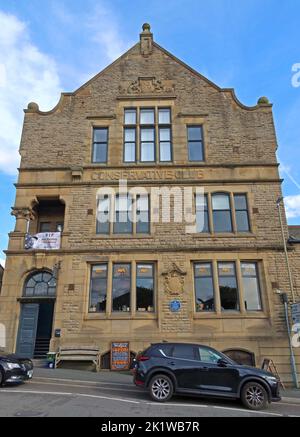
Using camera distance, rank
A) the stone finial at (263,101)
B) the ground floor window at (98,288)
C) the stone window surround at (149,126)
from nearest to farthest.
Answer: the ground floor window at (98,288), the stone window surround at (149,126), the stone finial at (263,101)

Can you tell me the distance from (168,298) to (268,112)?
42.1 ft

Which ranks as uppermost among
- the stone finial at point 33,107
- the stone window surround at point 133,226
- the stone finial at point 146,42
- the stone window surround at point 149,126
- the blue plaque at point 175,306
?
the stone finial at point 146,42

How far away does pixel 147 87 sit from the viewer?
2045 centimetres

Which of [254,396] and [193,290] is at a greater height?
[193,290]

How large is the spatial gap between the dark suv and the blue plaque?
5.97m

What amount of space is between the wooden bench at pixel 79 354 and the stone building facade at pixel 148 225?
1.39 ft

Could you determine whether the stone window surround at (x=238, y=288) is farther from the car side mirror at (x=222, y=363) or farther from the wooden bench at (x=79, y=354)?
the car side mirror at (x=222, y=363)

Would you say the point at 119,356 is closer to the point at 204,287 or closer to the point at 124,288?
the point at 124,288

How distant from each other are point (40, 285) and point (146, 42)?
16.8 meters

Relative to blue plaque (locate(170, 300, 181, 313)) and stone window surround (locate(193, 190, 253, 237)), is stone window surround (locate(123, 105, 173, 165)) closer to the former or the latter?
stone window surround (locate(193, 190, 253, 237))

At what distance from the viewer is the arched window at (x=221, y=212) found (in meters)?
17.5

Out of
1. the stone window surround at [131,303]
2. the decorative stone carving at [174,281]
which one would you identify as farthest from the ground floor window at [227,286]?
the stone window surround at [131,303]

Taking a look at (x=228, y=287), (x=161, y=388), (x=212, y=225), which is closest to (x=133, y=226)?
(x=212, y=225)
